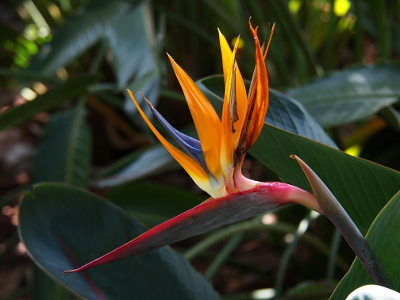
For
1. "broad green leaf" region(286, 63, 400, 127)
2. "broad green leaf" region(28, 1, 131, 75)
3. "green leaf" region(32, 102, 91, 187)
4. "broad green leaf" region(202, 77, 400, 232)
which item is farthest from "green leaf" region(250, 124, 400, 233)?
"broad green leaf" region(28, 1, 131, 75)

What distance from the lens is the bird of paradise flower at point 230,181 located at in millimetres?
287

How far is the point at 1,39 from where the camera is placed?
169 centimetres

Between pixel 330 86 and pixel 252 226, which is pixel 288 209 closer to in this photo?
pixel 252 226

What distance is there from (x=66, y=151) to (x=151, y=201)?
8.3 inches

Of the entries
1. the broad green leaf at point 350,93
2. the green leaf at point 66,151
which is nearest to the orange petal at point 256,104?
the broad green leaf at point 350,93

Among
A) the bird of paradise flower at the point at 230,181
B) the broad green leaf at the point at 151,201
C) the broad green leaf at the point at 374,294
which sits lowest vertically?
the broad green leaf at the point at 151,201

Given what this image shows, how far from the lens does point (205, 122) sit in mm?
308

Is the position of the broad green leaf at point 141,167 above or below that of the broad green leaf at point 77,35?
below

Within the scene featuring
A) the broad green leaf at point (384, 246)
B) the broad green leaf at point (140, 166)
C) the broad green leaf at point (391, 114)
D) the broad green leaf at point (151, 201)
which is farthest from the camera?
the broad green leaf at point (151, 201)

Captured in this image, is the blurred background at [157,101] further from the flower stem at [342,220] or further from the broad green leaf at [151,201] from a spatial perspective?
the flower stem at [342,220]

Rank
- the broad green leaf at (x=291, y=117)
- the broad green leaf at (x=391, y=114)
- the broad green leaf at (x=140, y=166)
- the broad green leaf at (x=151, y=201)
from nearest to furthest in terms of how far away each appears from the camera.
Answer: the broad green leaf at (x=291, y=117), the broad green leaf at (x=391, y=114), the broad green leaf at (x=140, y=166), the broad green leaf at (x=151, y=201)

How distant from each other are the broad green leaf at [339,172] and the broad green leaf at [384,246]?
9cm

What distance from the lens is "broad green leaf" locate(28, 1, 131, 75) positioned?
3.27 ft

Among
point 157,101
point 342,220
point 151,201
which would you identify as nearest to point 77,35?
point 157,101
